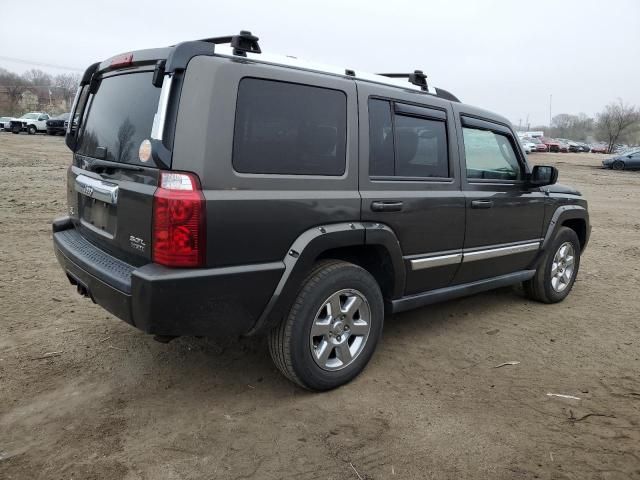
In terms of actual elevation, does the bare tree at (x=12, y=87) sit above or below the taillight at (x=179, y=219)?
above

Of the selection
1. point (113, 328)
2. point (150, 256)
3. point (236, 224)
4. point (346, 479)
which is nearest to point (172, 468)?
point (346, 479)

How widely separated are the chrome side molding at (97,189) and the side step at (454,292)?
1919 millimetres

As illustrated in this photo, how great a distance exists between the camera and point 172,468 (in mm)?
2455

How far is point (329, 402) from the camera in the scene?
A: 3.10 m

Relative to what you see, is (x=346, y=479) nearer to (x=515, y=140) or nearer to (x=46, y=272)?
(x=515, y=140)

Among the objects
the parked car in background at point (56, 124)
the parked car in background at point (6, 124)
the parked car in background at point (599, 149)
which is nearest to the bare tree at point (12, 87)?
the parked car in background at point (6, 124)

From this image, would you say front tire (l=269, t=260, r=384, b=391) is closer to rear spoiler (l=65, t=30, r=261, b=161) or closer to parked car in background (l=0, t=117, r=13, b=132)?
rear spoiler (l=65, t=30, r=261, b=161)

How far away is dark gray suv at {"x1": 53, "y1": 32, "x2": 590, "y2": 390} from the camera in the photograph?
2545 millimetres

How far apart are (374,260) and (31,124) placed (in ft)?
127

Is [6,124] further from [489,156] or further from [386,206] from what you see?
[386,206]

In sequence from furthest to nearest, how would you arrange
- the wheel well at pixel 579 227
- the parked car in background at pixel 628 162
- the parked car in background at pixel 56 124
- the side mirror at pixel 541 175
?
the parked car in background at pixel 56 124
the parked car in background at pixel 628 162
the wheel well at pixel 579 227
the side mirror at pixel 541 175

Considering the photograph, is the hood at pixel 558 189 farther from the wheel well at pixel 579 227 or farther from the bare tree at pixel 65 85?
the bare tree at pixel 65 85

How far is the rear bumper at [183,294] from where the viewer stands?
2.51 m

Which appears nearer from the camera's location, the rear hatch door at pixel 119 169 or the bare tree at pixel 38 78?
the rear hatch door at pixel 119 169
